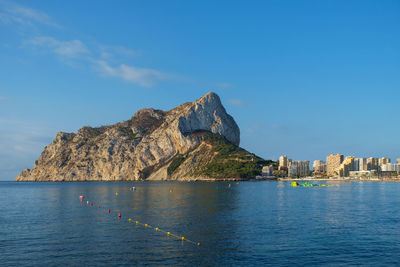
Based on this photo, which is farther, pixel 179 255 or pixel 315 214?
pixel 315 214

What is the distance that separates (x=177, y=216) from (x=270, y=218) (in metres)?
19.8

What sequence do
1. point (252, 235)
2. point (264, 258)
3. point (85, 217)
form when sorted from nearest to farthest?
point (264, 258)
point (252, 235)
point (85, 217)

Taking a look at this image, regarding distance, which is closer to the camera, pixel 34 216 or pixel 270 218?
pixel 270 218

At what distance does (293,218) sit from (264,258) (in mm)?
33301

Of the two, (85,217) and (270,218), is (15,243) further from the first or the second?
(270,218)

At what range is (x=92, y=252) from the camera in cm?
4588

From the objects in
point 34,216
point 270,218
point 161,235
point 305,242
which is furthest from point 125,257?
point 34,216

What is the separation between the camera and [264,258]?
4206 centimetres

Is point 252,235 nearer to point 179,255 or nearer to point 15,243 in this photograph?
point 179,255

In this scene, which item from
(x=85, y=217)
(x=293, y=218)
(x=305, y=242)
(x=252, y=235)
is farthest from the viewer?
(x=85, y=217)

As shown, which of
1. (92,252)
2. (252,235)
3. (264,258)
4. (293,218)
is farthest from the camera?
(293,218)

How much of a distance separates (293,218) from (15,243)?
51.2 meters

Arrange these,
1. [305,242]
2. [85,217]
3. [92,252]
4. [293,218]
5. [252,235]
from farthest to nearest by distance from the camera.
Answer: [85,217] → [293,218] → [252,235] → [305,242] → [92,252]

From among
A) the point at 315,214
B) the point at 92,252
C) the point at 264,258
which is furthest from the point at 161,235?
the point at 315,214
